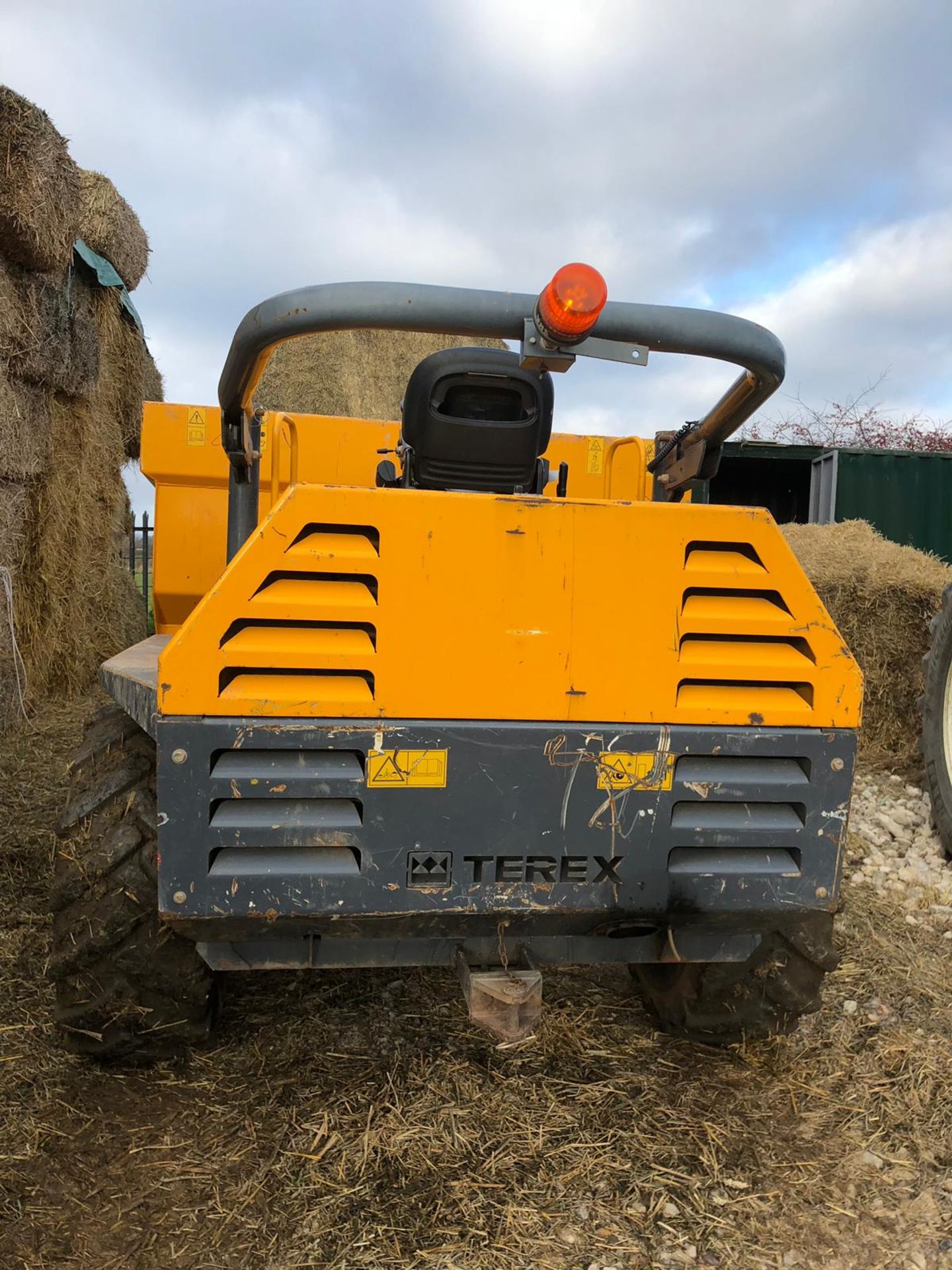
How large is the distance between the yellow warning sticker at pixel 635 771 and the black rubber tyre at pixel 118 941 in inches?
44.7

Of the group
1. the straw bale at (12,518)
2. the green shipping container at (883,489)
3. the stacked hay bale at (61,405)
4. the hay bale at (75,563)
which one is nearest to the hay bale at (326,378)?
the stacked hay bale at (61,405)

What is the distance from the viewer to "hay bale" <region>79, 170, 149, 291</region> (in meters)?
7.93

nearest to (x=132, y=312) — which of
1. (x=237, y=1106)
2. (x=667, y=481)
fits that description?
(x=667, y=481)

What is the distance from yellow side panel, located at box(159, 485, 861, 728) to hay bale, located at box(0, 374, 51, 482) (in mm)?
5200

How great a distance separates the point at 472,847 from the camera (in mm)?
2053

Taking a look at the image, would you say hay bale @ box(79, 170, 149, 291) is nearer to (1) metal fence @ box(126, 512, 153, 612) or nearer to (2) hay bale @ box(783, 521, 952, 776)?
(1) metal fence @ box(126, 512, 153, 612)

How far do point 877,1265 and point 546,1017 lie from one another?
1.16 meters

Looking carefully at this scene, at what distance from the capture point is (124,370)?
9.18m

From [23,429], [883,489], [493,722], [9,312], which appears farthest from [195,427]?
[883,489]

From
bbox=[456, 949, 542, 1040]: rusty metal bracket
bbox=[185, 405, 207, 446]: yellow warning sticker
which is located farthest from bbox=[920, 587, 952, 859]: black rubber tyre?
bbox=[185, 405, 207, 446]: yellow warning sticker

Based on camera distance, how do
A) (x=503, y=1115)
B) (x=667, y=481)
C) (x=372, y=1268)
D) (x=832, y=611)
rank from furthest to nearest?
(x=832, y=611), (x=667, y=481), (x=503, y=1115), (x=372, y=1268)

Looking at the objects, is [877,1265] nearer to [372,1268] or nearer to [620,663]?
[372,1268]

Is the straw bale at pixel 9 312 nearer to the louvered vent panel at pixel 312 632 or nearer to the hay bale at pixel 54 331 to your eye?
the hay bale at pixel 54 331

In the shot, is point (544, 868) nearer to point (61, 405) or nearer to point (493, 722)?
point (493, 722)
